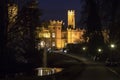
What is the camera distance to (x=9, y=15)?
5288 centimetres

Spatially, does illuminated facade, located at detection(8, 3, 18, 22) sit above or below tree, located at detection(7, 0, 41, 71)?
above

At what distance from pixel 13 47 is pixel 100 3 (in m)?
44.3

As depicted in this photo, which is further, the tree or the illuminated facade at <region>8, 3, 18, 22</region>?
the illuminated facade at <region>8, 3, 18, 22</region>

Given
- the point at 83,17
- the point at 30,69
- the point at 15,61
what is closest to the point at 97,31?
the point at 83,17

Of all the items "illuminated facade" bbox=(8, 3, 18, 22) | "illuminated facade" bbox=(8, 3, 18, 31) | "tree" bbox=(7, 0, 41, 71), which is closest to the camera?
"tree" bbox=(7, 0, 41, 71)

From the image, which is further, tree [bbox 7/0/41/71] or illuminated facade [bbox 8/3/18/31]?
illuminated facade [bbox 8/3/18/31]

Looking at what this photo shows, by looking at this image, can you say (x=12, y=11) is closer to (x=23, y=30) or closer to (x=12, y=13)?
(x=12, y=13)


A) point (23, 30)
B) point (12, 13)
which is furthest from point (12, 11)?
point (23, 30)

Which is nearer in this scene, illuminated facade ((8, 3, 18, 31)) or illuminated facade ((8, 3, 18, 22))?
illuminated facade ((8, 3, 18, 31))

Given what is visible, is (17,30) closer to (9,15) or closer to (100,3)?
(9,15)

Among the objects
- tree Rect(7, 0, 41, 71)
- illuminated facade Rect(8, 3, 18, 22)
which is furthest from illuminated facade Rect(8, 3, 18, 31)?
tree Rect(7, 0, 41, 71)

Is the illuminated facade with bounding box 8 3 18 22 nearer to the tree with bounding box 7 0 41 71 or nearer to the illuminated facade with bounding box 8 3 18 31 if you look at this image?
the illuminated facade with bounding box 8 3 18 31

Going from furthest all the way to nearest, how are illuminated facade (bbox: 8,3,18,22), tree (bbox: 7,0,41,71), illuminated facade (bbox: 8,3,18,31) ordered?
illuminated facade (bbox: 8,3,18,22)
illuminated facade (bbox: 8,3,18,31)
tree (bbox: 7,0,41,71)

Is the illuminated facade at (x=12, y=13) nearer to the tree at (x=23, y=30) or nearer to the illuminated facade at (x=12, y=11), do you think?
the illuminated facade at (x=12, y=11)
